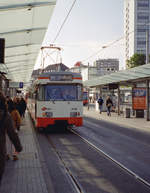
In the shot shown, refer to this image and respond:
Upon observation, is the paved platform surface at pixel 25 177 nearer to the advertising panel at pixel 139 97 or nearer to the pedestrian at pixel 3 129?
the pedestrian at pixel 3 129

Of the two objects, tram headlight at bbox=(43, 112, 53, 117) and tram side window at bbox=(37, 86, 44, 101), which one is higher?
tram side window at bbox=(37, 86, 44, 101)

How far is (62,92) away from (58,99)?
40 cm

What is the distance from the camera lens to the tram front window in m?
13.9

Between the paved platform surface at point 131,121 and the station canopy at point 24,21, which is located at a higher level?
the station canopy at point 24,21

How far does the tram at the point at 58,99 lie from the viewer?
13797 mm

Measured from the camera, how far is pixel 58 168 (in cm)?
701

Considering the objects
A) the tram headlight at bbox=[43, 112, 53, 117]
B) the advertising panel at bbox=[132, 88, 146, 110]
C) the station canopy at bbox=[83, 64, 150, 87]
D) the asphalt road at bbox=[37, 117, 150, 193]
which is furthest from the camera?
the advertising panel at bbox=[132, 88, 146, 110]

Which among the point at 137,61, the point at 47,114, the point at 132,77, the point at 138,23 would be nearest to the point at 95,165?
the point at 47,114

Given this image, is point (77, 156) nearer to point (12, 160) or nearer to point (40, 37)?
point (12, 160)

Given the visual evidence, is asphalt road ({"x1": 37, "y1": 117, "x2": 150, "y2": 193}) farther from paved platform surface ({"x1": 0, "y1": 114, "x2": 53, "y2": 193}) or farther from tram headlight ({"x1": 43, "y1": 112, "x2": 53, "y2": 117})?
tram headlight ({"x1": 43, "y1": 112, "x2": 53, "y2": 117})

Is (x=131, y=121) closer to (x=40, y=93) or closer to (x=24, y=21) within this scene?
(x=40, y=93)

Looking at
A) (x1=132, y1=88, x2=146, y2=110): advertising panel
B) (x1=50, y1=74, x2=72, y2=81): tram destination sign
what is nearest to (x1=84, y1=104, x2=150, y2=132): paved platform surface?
(x1=132, y1=88, x2=146, y2=110): advertising panel

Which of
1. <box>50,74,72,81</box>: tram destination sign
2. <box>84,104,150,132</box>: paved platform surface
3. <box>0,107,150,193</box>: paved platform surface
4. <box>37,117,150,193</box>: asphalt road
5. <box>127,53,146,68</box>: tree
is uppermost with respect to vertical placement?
<box>127,53,146,68</box>: tree

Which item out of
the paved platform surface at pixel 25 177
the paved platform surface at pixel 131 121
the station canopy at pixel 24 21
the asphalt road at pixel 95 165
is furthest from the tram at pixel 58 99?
the paved platform surface at pixel 25 177
